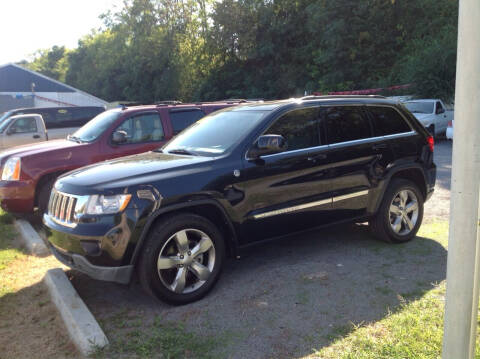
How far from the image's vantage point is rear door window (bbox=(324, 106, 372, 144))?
4.99 metres

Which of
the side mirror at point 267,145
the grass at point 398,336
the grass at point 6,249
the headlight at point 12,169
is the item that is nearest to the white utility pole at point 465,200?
the grass at point 398,336

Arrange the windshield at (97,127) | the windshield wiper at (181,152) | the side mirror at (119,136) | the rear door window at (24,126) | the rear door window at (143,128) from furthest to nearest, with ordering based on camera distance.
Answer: the rear door window at (24,126) < the rear door window at (143,128) < the windshield at (97,127) < the side mirror at (119,136) < the windshield wiper at (181,152)

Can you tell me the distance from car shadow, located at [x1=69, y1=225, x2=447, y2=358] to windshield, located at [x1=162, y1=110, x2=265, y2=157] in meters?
1.34

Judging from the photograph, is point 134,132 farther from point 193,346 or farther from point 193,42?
point 193,42

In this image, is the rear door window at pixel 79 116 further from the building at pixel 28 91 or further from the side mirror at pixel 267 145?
the building at pixel 28 91

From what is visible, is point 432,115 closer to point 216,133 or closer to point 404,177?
point 404,177

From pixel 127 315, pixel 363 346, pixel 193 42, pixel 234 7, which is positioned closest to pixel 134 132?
pixel 127 315

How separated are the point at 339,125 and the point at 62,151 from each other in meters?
4.26

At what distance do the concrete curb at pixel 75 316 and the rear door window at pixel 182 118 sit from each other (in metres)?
3.84

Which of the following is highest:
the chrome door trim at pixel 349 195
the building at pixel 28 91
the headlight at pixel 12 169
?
the building at pixel 28 91

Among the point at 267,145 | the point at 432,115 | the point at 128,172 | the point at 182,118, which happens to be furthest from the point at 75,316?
the point at 432,115

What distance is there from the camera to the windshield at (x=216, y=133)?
4.54m

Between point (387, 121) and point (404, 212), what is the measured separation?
3.70 feet

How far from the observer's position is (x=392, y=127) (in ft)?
17.9
